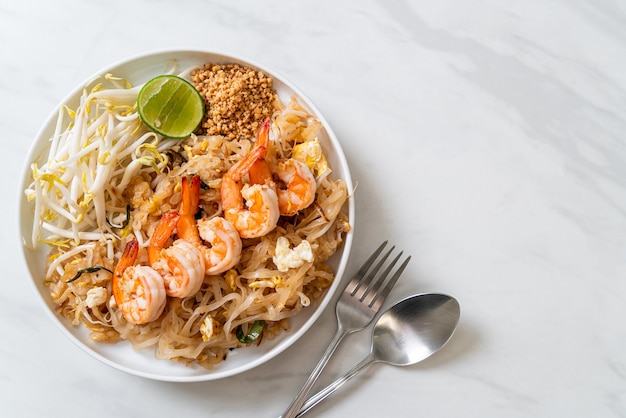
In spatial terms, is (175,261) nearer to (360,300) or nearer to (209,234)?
(209,234)

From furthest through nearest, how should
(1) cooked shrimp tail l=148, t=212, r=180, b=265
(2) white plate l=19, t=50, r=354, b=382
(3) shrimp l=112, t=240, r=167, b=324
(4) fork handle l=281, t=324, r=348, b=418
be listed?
(4) fork handle l=281, t=324, r=348, b=418, (2) white plate l=19, t=50, r=354, b=382, (1) cooked shrimp tail l=148, t=212, r=180, b=265, (3) shrimp l=112, t=240, r=167, b=324

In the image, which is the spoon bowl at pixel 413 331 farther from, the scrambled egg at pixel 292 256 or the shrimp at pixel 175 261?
the shrimp at pixel 175 261

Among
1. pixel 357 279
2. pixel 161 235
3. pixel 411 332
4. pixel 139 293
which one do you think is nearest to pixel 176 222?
pixel 161 235

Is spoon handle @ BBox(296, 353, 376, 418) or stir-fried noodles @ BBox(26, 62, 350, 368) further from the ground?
stir-fried noodles @ BBox(26, 62, 350, 368)

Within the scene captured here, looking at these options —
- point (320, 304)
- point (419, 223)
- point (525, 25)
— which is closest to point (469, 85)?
point (525, 25)

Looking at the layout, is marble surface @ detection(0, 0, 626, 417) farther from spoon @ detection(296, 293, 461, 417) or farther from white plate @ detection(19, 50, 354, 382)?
white plate @ detection(19, 50, 354, 382)

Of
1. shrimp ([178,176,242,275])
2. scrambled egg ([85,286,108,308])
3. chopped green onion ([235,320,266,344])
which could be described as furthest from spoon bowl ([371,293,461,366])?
scrambled egg ([85,286,108,308])
